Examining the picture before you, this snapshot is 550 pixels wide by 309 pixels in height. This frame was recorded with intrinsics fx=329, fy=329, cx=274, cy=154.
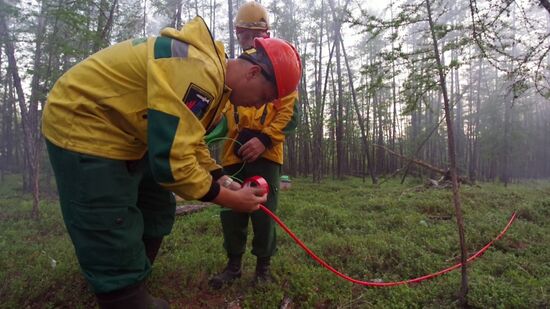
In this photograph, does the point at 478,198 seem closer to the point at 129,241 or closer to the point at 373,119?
the point at 129,241

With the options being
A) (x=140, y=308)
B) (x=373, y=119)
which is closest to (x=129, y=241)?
(x=140, y=308)

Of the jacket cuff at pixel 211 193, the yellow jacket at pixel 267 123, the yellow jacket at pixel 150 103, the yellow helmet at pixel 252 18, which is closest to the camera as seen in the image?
the yellow jacket at pixel 150 103

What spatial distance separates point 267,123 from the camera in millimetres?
2441

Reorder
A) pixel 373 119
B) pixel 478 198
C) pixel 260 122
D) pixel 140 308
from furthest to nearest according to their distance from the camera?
pixel 373 119
pixel 478 198
pixel 260 122
pixel 140 308

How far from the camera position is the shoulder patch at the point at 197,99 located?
135 cm

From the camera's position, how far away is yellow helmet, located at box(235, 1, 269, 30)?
8.37 ft

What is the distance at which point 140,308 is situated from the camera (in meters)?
1.52

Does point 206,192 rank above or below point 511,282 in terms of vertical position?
above

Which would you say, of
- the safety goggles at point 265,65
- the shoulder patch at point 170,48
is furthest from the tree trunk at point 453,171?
the shoulder patch at point 170,48

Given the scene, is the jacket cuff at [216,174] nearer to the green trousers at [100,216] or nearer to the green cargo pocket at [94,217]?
the green trousers at [100,216]

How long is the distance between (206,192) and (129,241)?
1.35ft

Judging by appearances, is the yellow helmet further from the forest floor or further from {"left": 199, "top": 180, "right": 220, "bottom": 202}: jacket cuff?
the forest floor

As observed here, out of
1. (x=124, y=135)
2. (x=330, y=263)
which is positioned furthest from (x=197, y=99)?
(x=330, y=263)

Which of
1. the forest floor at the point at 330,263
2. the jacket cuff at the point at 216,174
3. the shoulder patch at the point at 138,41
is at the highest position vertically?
the shoulder patch at the point at 138,41
